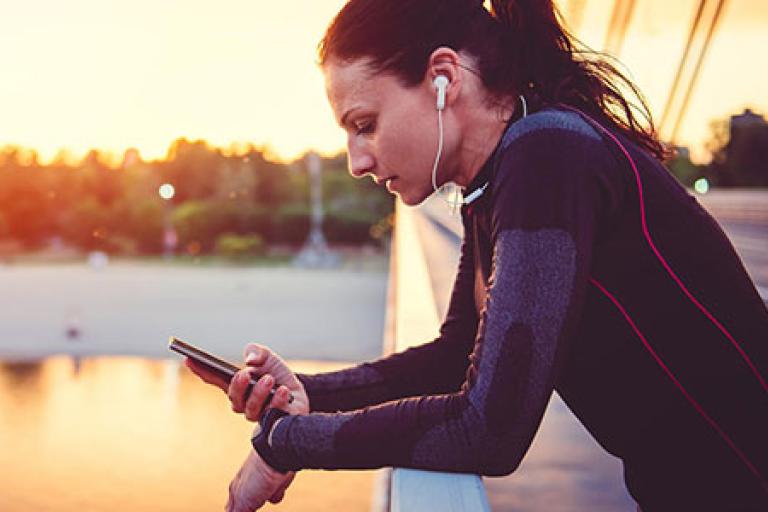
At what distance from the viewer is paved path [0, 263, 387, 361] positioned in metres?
18.5

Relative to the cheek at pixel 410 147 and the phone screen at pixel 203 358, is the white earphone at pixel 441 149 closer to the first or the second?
the cheek at pixel 410 147

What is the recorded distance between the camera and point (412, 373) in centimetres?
169

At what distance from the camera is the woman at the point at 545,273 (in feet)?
3.70

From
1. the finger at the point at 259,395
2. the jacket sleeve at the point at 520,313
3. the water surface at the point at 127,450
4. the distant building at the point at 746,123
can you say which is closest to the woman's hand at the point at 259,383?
the finger at the point at 259,395

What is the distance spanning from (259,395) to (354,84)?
1.48 ft

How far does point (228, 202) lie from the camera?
54938 millimetres

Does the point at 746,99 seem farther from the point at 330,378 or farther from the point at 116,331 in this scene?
the point at 330,378

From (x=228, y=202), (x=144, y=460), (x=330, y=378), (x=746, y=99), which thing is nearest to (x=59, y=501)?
(x=144, y=460)

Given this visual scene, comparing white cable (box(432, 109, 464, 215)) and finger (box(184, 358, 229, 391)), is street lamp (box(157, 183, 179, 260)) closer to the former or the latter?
finger (box(184, 358, 229, 391))

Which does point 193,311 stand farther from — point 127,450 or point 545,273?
point 545,273

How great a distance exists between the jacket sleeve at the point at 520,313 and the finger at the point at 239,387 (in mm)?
319

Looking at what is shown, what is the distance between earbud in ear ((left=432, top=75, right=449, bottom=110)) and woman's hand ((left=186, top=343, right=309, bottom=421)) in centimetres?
46

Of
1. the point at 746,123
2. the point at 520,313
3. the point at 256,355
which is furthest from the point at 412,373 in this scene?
the point at 746,123

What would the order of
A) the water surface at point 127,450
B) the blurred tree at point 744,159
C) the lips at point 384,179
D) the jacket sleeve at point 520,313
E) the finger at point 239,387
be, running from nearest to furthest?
the jacket sleeve at point 520,313
the lips at point 384,179
the finger at point 239,387
the water surface at point 127,450
the blurred tree at point 744,159
